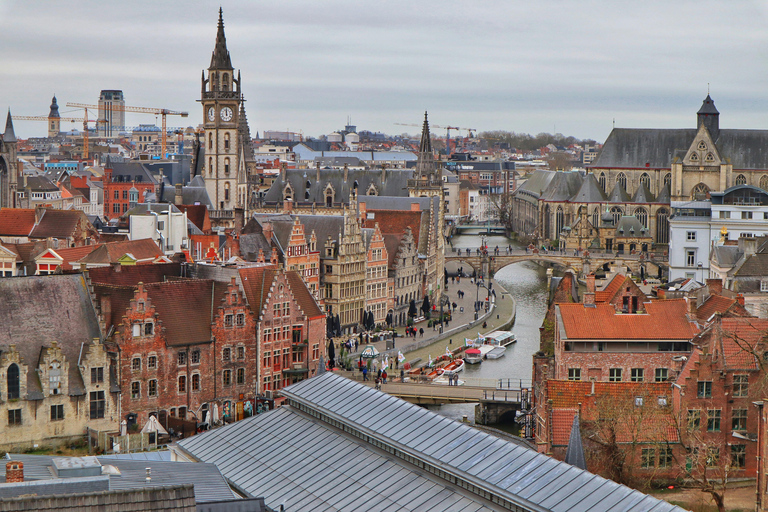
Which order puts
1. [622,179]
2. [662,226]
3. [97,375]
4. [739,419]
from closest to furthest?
1. [739,419]
2. [97,375]
3. [662,226]
4. [622,179]

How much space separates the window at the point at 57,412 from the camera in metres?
53.8

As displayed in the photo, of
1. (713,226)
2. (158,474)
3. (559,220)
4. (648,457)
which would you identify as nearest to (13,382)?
(158,474)

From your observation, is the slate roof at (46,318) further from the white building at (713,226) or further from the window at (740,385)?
the white building at (713,226)

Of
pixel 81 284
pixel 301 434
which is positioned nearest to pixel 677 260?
pixel 81 284

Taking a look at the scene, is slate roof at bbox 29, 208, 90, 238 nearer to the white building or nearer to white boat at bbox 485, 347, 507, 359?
white boat at bbox 485, 347, 507, 359

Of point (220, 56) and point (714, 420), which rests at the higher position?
point (220, 56)

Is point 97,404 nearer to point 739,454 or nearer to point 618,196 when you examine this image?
point 739,454

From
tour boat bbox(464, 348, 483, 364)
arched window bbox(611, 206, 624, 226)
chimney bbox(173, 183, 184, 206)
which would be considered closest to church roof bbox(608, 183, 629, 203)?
arched window bbox(611, 206, 624, 226)

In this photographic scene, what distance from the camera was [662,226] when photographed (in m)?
159

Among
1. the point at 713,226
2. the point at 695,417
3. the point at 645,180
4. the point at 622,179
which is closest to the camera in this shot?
the point at 695,417

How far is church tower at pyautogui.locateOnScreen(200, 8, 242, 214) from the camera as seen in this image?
11812 centimetres

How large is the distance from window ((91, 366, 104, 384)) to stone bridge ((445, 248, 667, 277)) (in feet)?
280

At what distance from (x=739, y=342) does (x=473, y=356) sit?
31872 millimetres

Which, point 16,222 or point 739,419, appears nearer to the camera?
point 739,419
